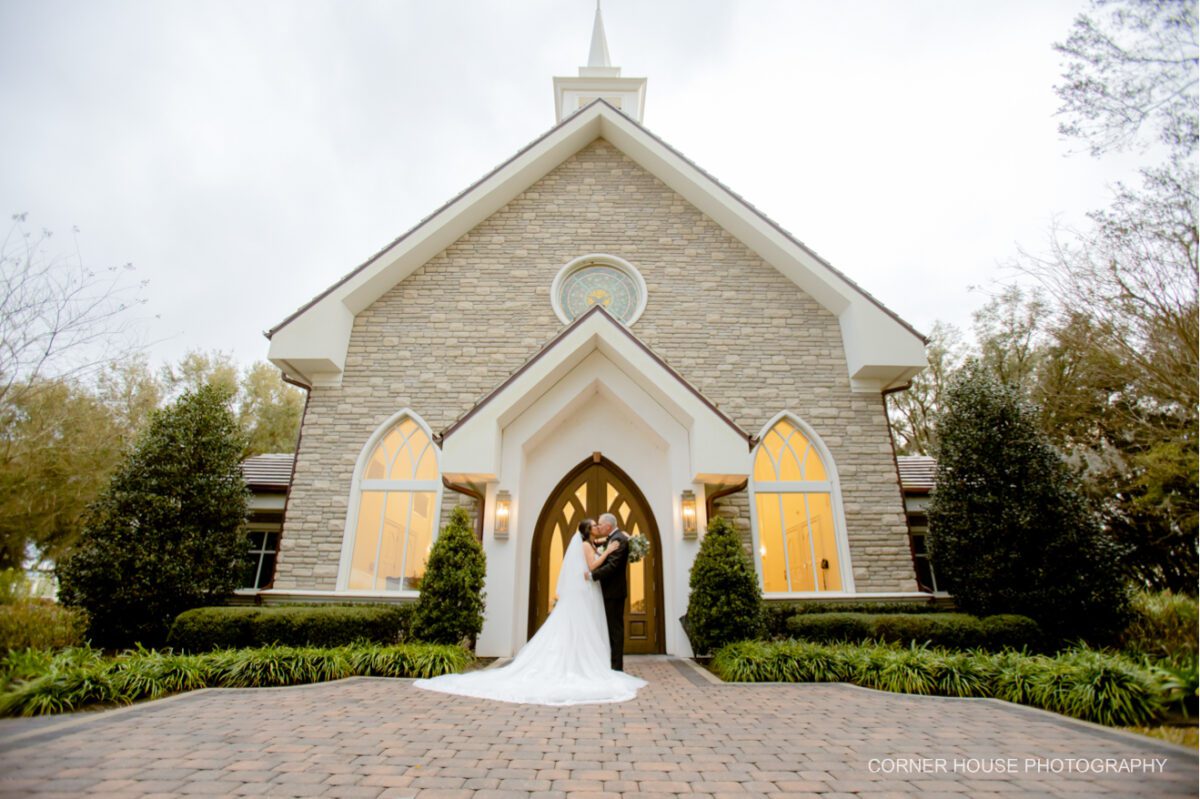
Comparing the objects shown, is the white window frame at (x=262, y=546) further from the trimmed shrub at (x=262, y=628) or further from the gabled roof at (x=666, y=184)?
the trimmed shrub at (x=262, y=628)

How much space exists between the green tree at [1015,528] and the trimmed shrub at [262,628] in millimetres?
8865

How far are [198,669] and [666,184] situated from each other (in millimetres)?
11345

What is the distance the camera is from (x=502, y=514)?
29.3 feet

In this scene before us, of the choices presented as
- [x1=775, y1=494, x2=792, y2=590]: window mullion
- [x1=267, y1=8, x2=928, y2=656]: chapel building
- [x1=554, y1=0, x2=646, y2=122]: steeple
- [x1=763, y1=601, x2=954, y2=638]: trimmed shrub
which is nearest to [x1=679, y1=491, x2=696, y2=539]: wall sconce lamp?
[x1=267, y1=8, x2=928, y2=656]: chapel building

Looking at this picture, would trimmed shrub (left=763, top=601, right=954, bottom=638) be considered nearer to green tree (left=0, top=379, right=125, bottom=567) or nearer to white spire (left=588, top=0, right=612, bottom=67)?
green tree (left=0, top=379, right=125, bottom=567)

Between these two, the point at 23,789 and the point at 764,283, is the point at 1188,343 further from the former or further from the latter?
the point at 23,789

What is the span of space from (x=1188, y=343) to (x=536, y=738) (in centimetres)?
893

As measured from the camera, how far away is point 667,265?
36.7 ft

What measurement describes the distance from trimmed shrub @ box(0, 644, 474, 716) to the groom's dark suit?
1.93 meters

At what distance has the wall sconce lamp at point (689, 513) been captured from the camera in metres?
8.89

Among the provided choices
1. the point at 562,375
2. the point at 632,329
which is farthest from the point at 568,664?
the point at 632,329

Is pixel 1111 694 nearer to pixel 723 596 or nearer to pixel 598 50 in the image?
pixel 723 596

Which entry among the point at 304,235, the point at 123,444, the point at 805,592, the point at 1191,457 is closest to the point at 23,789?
the point at 805,592

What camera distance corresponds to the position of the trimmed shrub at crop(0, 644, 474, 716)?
4.55 metres
